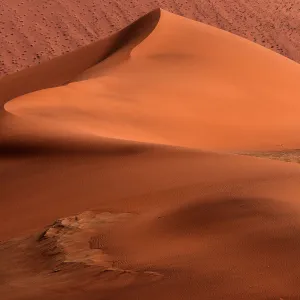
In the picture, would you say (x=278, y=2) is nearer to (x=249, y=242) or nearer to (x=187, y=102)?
(x=187, y=102)


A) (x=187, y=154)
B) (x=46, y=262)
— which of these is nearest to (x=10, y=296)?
(x=46, y=262)

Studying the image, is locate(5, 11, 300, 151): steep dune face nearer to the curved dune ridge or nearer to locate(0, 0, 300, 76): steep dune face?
the curved dune ridge

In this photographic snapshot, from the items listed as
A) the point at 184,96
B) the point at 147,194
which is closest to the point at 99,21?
the point at 184,96

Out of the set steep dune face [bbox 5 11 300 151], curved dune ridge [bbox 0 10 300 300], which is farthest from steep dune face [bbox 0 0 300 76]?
curved dune ridge [bbox 0 10 300 300]

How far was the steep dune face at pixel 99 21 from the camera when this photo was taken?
30734 millimetres

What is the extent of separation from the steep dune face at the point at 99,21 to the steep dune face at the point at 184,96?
13.5 metres

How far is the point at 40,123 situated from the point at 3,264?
506 centimetres

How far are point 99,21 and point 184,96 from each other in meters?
20.9

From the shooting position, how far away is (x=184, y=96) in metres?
13.4

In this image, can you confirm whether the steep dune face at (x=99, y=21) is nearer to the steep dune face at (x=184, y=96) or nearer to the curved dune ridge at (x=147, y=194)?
the steep dune face at (x=184, y=96)

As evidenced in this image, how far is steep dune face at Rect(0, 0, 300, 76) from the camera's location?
30734 millimetres

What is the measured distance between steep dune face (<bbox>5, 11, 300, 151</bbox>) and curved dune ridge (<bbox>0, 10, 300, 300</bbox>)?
1.9 inches

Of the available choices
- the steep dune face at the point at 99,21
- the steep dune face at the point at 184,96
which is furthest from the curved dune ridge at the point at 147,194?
the steep dune face at the point at 99,21

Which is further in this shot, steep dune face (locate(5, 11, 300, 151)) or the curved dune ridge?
steep dune face (locate(5, 11, 300, 151))
